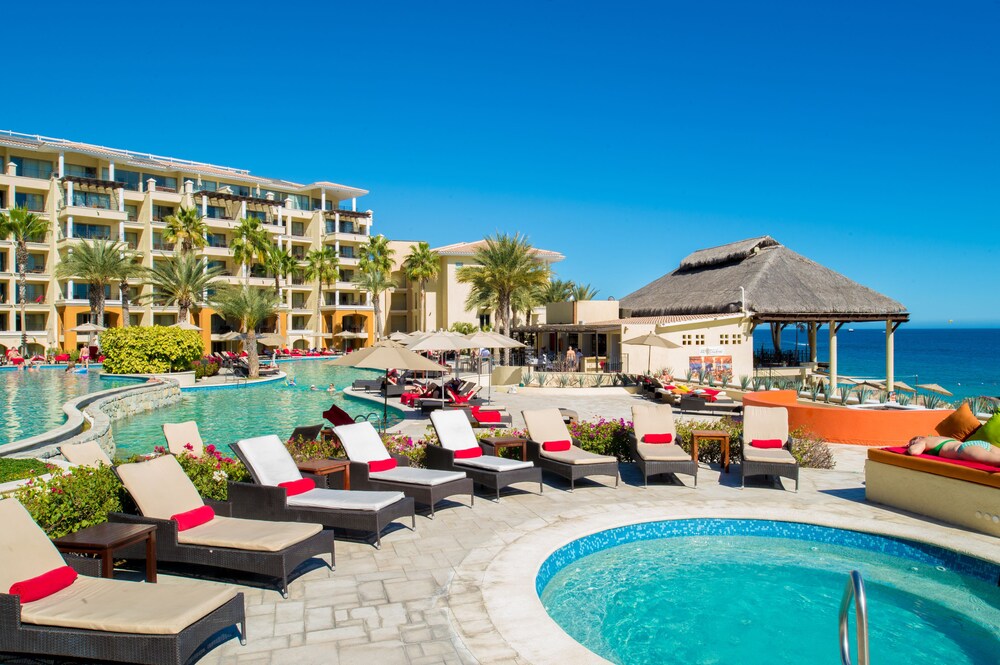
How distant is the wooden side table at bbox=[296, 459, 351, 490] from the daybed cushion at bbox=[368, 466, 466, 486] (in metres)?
0.26

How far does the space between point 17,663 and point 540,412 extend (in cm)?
663

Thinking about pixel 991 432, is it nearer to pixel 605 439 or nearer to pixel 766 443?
pixel 766 443

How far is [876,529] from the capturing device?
7125 mm

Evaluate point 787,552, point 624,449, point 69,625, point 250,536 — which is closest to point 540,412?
point 624,449

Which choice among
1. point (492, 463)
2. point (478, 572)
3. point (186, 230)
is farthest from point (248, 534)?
point (186, 230)

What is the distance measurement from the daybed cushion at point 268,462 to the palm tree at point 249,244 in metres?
42.3

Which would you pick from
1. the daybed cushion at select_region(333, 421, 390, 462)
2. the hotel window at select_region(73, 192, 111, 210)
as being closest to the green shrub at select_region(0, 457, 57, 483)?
the daybed cushion at select_region(333, 421, 390, 462)

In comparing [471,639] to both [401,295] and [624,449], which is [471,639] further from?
[401,295]

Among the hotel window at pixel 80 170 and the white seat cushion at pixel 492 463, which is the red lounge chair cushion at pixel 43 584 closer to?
the white seat cushion at pixel 492 463

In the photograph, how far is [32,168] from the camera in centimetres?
4516

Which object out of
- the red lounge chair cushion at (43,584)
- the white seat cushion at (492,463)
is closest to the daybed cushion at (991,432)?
the white seat cushion at (492,463)

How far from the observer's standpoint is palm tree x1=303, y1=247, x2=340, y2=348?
52.3 metres

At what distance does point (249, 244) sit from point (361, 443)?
42297 mm

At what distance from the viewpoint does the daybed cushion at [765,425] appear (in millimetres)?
9648
